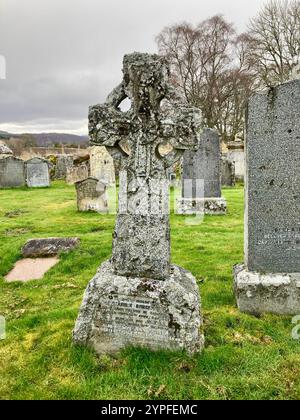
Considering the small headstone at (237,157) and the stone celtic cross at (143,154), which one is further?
the small headstone at (237,157)

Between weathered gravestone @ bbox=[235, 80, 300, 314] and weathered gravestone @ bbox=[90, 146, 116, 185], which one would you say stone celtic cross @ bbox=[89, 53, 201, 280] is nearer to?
weathered gravestone @ bbox=[235, 80, 300, 314]

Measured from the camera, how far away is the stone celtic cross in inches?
148

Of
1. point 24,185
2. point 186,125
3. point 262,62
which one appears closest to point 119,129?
point 186,125

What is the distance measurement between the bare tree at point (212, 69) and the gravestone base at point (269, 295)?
3403 cm

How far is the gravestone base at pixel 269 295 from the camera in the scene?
15.5 ft

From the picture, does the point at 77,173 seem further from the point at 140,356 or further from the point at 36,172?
the point at 140,356

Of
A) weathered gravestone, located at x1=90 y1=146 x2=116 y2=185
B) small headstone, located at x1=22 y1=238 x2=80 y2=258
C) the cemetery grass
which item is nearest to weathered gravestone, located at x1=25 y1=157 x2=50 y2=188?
weathered gravestone, located at x1=90 y1=146 x2=116 y2=185

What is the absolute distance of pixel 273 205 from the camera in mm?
4793

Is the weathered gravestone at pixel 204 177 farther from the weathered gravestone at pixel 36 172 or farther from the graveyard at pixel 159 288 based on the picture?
the weathered gravestone at pixel 36 172

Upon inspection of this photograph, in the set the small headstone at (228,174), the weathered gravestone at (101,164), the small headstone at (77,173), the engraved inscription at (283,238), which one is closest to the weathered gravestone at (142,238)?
the engraved inscription at (283,238)

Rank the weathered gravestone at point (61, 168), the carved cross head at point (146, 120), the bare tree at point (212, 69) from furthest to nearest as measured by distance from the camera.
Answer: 1. the bare tree at point (212, 69)
2. the weathered gravestone at point (61, 168)
3. the carved cross head at point (146, 120)

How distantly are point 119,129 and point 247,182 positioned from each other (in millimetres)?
1950

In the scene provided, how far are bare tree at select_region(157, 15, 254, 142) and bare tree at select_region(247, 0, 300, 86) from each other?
3.08m

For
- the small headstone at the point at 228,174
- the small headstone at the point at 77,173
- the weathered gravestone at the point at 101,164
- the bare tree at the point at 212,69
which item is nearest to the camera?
the small headstone at the point at 228,174
